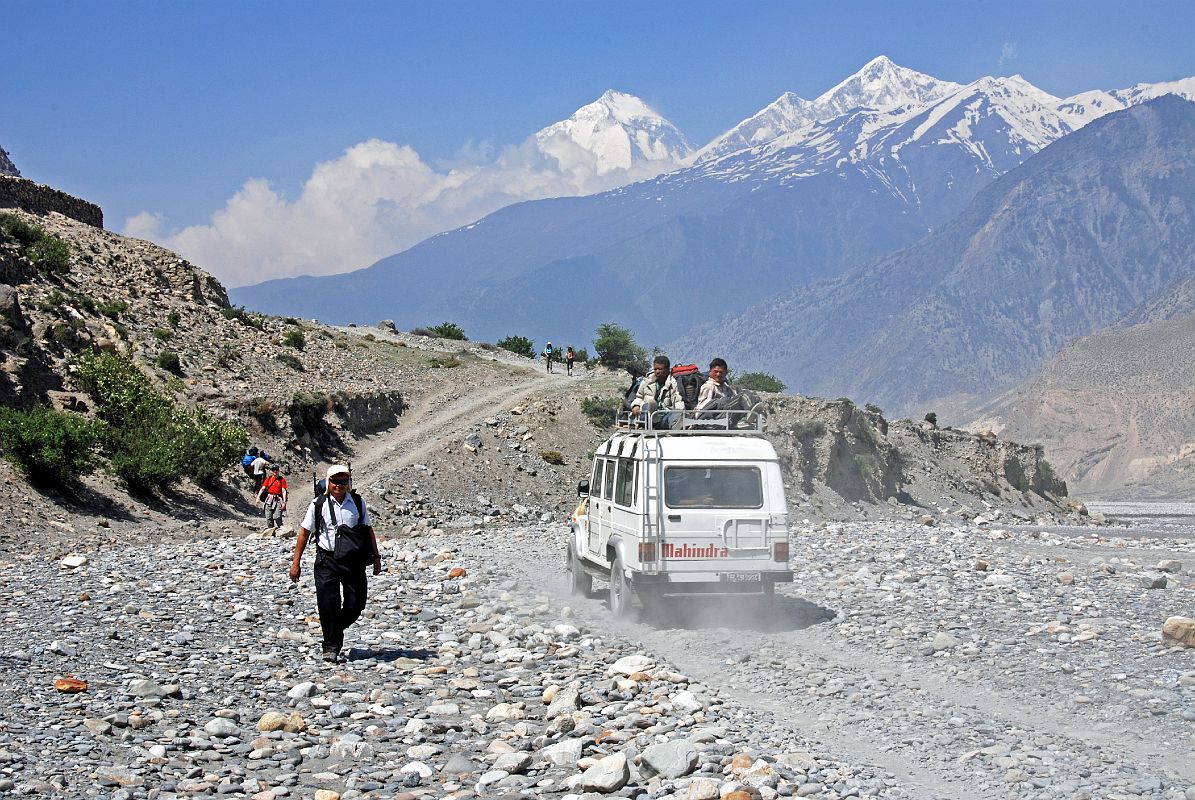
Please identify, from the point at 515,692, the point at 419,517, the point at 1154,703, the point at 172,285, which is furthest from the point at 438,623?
the point at 172,285

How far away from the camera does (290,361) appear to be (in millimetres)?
50281

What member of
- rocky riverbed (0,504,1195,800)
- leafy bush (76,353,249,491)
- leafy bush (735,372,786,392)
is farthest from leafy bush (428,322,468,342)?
rocky riverbed (0,504,1195,800)

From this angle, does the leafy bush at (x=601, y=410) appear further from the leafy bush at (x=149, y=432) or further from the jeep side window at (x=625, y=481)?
the jeep side window at (x=625, y=481)

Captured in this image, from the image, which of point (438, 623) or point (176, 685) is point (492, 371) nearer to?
point (438, 623)

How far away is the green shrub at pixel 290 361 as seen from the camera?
50.0m

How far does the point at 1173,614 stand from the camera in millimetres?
13695

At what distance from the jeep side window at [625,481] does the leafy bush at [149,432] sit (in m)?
18.0

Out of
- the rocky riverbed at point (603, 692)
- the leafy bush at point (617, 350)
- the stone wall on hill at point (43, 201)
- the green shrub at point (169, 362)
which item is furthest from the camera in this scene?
the leafy bush at point (617, 350)

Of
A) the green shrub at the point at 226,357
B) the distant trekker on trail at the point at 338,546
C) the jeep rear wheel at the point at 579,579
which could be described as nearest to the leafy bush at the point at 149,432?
the green shrub at the point at 226,357

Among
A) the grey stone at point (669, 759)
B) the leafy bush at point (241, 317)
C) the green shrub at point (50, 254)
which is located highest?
the green shrub at point (50, 254)

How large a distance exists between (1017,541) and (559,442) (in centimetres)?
1914

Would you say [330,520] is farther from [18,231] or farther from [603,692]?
[18,231]

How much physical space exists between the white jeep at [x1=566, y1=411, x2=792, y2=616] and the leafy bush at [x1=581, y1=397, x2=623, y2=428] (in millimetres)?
31370

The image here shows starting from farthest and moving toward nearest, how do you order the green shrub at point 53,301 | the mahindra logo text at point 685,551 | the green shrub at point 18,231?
the green shrub at point 18,231 < the green shrub at point 53,301 < the mahindra logo text at point 685,551
